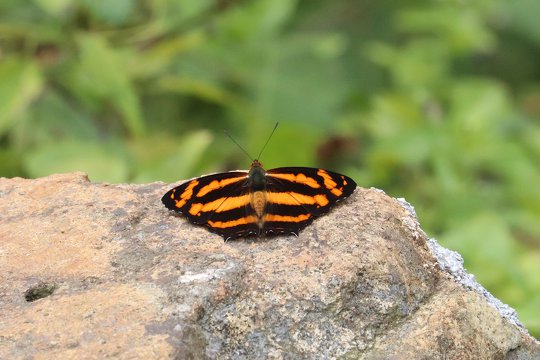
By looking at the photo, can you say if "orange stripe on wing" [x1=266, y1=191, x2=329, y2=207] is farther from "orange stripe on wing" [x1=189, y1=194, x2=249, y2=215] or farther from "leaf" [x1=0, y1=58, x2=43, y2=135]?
"leaf" [x1=0, y1=58, x2=43, y2=135]

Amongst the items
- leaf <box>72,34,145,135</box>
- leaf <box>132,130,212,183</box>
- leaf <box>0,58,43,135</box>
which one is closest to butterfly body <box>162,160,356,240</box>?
leaf <box>132,130,212,183</box>

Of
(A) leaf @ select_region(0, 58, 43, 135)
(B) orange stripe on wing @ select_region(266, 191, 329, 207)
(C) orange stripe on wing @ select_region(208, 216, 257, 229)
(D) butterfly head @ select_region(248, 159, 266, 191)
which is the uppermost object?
(A) leaf @ select_region(0, 58, 43, 135)

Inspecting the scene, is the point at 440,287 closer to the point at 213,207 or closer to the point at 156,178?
the point at 213,207

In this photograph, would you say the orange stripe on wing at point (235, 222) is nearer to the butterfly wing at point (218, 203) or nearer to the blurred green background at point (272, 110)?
the butterfly wing at point (218, 203)

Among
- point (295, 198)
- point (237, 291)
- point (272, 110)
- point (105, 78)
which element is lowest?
point (237, 291)

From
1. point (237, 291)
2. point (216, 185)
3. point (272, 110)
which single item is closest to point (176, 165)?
point (272, 110)

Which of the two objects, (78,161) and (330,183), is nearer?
(330,183)

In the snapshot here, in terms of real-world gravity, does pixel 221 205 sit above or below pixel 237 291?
above

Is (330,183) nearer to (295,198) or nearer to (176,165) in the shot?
(295,198)

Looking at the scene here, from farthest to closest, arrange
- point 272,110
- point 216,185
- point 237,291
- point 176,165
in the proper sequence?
point 272,110 → point 176,165 → point 216,185 → point 237,291
